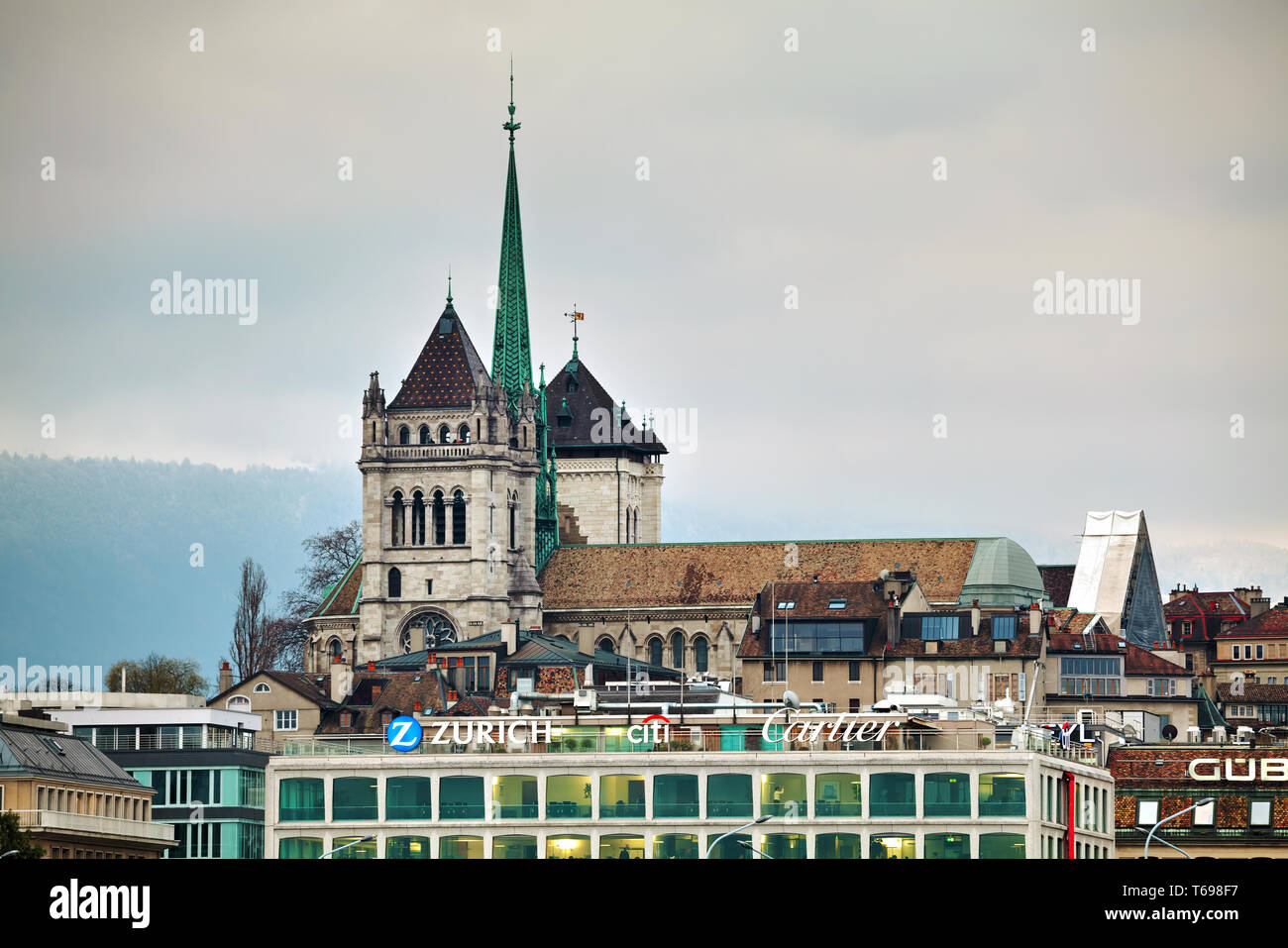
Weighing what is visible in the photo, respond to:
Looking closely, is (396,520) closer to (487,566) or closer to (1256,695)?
(487,566)

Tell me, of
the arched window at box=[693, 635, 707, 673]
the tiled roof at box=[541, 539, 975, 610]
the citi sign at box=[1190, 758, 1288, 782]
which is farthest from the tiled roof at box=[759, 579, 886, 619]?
the citi sign at box=[1190, 758, 1288, 782]

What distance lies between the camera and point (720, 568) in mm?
189875

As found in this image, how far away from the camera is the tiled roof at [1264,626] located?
19038 centimetres

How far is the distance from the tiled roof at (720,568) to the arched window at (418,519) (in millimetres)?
9864

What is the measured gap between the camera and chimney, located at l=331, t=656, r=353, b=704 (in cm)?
15562

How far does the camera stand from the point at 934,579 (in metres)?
181

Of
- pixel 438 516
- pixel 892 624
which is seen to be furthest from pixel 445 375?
pixel 892 624


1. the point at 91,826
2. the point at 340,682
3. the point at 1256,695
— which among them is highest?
the point at 340,682

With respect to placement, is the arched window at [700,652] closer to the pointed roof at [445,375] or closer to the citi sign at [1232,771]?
the pointed roof at [445,375]

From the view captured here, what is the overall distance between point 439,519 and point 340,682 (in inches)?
1247

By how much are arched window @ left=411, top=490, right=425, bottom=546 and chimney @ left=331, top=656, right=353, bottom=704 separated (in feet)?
91.0

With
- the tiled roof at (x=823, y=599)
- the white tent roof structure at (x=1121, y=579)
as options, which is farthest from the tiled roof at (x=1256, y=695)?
the tiled roof at (x=823, y=599)

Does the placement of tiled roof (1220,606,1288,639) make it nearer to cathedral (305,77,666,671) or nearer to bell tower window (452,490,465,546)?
cathedral (305,77,666,671)
